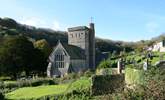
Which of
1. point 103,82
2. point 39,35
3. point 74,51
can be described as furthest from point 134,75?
point 39,35

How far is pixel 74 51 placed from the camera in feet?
237

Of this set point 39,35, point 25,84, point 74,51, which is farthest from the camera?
point 39,35

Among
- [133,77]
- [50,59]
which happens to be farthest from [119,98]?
[50,59]

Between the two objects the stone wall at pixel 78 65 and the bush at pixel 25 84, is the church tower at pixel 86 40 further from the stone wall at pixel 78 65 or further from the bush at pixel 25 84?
the bush at pixel 25 84

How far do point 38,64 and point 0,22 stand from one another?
6022cm

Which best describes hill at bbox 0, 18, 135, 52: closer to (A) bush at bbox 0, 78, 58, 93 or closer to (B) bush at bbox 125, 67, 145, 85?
(A) bush at bbox 0, 78, 58, 93

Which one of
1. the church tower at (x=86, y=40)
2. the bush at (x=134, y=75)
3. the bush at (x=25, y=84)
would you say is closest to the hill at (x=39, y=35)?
the church tower at (x=86, y=40)

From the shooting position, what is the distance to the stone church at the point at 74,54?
7062 centimetres

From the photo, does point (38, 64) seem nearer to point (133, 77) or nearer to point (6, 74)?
point (6, 74)

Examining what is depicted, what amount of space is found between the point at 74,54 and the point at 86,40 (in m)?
4.98

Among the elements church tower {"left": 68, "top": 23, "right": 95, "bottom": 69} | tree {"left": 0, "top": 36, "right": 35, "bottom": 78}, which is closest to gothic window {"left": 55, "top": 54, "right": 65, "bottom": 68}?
tree {"left": 0, "top": 36, "right": 35, "bottom": 78}

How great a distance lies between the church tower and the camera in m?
75.4

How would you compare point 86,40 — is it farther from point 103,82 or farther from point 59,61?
point 103,82

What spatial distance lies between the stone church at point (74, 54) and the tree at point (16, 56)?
392cm
